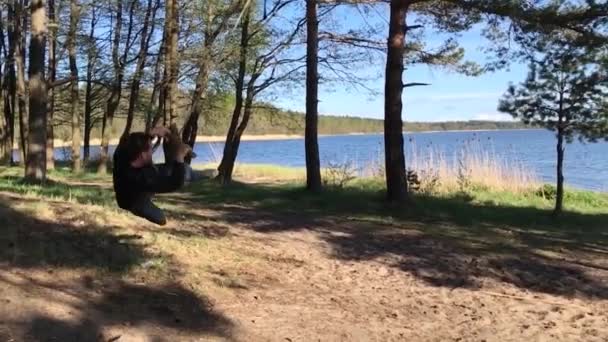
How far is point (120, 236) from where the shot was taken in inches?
276

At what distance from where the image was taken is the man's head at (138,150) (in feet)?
13.8

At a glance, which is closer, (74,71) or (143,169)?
(143,169)

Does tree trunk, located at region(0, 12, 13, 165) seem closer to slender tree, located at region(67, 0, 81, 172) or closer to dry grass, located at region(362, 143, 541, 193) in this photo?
slender tree, located at region(67, 0, 81, 172)

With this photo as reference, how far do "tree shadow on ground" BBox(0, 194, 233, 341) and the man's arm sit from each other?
129cm

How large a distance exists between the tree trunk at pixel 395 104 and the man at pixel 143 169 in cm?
895

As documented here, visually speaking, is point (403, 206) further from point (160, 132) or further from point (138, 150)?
point (160, 132)

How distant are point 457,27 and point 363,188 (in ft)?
16.7

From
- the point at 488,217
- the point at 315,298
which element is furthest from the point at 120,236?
the point at 488,217

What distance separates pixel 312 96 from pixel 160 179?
11.0 metres

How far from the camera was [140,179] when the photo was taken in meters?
4.29

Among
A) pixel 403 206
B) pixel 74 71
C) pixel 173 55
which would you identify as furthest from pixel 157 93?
pixel 403 206

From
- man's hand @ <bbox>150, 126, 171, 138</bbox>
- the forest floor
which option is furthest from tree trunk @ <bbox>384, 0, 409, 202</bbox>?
man's hand @ <bbox>150, 126, 171, 138</bbox>

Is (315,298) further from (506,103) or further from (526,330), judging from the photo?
(506,103)

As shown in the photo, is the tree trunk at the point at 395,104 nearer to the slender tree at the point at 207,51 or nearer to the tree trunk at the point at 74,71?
the slender tree at the point at 207,51
